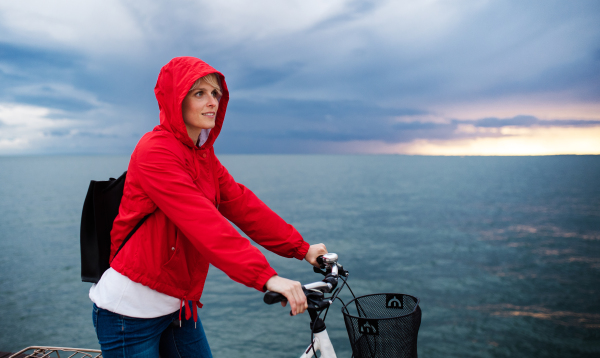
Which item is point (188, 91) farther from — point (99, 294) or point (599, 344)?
point (599, 344)

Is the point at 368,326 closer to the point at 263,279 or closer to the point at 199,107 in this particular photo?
the point at 263,279

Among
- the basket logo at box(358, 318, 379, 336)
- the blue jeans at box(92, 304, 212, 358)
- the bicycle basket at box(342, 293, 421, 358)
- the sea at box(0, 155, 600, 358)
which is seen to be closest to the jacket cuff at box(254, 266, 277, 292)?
the bicycle basket at box(342, 293, 421, 358)

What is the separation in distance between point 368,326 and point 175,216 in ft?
3.64

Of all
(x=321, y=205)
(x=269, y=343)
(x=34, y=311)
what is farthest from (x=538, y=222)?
(x=34, y=311)

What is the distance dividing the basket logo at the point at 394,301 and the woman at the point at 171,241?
77 centimetres

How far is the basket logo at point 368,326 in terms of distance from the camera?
1930mm

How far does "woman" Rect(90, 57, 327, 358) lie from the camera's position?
174 cm

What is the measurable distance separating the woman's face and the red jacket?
86 mm

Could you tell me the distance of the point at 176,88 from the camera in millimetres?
1992

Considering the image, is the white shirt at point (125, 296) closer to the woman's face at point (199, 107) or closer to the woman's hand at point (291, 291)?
the woman's hand at point (291, 291)

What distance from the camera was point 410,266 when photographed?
15.3m

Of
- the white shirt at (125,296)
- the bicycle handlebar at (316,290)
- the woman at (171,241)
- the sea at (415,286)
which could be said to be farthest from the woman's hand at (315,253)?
the sea at (415,286)

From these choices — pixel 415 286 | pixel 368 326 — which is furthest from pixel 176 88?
pixel 415 286

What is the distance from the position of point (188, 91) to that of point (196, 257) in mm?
890
